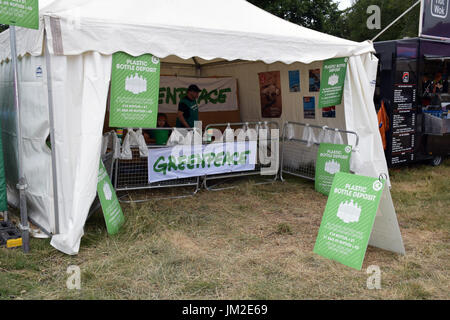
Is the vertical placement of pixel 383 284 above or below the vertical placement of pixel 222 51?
below

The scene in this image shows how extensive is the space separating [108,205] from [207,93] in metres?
5.31

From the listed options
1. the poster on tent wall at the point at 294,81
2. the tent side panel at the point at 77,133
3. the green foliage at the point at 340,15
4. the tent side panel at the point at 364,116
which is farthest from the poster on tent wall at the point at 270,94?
the green foliage at the point at 340,15

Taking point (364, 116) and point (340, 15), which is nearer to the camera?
point (364, 116)

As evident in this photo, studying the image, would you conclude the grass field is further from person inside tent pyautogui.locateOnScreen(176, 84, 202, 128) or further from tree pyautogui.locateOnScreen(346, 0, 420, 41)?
tree pyautogui.locateOnScreen(346, 0, 420, 41)

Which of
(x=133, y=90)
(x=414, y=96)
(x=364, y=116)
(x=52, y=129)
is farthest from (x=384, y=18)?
(x=52, y=129)

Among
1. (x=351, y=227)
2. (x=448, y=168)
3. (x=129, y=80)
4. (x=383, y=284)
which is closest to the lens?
(x=383, y=284)

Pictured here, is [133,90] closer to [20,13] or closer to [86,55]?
[86,55]

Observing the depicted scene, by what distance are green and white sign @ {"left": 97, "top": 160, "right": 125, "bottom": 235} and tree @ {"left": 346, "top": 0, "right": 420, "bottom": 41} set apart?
20.9 m

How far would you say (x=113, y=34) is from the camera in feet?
14.3

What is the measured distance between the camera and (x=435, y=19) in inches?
316

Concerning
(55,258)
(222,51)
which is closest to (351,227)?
(222,51)

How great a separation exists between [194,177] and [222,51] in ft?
7.77

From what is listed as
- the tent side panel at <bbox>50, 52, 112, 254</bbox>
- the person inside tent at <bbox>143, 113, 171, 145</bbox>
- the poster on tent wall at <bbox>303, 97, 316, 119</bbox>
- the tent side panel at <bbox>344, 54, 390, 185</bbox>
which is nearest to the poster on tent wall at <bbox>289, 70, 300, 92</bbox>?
the poster on tent wall at <bbox>303, 97, 316, 119</bbox>
